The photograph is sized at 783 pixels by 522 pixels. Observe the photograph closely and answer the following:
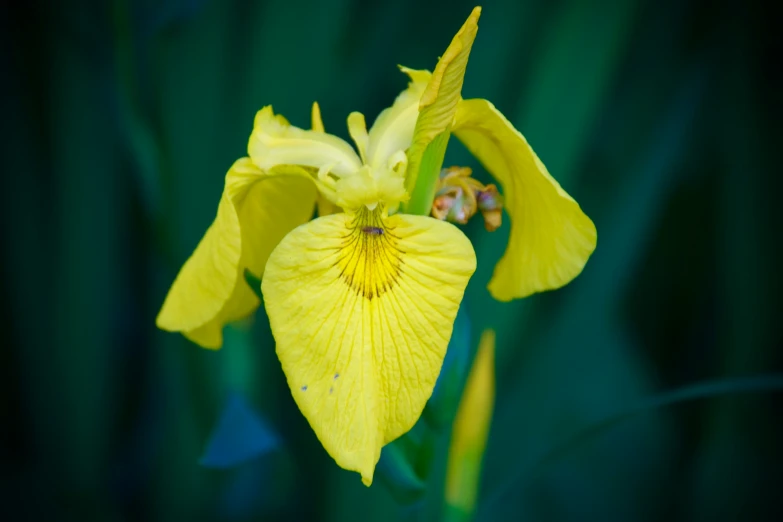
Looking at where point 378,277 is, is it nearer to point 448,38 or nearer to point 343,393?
point 343,393

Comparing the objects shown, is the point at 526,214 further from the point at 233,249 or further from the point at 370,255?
the point at 233,249

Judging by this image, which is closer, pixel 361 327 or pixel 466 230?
pixel 361 327

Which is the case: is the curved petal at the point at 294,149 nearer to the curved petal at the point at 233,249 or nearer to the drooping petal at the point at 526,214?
the curved petal at the point at 233,249

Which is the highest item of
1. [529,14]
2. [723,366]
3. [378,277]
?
[529,14]

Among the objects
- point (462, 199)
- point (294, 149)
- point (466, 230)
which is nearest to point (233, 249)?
point (294, 149)

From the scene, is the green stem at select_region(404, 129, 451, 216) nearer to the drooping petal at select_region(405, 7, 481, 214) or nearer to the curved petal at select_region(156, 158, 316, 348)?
the drooping petal at select_region(405, 7, 481, 214)

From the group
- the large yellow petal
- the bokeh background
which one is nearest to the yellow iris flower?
the large yellow petal

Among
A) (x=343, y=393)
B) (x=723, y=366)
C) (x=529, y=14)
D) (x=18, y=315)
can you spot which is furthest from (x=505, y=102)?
(x=18, y=315)

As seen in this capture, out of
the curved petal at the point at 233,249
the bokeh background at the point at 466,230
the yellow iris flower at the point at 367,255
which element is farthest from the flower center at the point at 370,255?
the bokeh background at the point at 466,230
